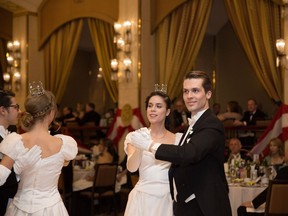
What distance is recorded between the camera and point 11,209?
3051mm

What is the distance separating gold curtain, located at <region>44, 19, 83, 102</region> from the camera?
11.6 meters

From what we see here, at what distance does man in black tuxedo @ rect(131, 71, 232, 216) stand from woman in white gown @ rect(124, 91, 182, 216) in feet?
3.15

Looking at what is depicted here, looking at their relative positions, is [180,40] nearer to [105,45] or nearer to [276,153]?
[105,45]

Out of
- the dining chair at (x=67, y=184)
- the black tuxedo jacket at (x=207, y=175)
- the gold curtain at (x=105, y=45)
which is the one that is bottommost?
the dining chair at (x=67, y=184)

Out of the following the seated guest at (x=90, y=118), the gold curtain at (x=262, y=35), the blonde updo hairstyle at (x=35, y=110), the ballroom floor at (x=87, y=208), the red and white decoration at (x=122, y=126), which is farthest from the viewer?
the seated guest at (x=90, y=118)

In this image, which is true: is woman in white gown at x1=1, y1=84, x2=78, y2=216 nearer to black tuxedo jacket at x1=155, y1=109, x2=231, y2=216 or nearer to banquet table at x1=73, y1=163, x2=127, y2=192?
black tuxedo jacket at x1=155, y1=109, x2=231, y2=216

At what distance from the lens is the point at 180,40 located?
9781 millimetres

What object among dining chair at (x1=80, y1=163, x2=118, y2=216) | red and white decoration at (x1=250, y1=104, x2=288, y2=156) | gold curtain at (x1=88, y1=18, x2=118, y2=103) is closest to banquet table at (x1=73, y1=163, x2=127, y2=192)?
dining chair at (x1=80, y1=163, x2=118, y2=216)

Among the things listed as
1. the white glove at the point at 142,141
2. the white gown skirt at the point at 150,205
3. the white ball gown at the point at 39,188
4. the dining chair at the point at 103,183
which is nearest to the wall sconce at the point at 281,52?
the dining chair at the point at 103,183

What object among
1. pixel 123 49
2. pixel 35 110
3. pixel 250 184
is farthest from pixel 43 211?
pixel 123 49

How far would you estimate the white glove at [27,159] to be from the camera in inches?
114

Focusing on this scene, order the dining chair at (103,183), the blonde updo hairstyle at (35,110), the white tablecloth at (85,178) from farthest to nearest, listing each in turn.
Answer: the white tablecloth at (85,178) < the dining chair at (103,183) < the blonde updo hairstyle at (35,110)

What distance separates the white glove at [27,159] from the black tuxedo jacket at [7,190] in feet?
0.14

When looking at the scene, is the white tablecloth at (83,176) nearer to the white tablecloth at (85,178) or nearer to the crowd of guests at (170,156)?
the white tablecloth at (85,178)
